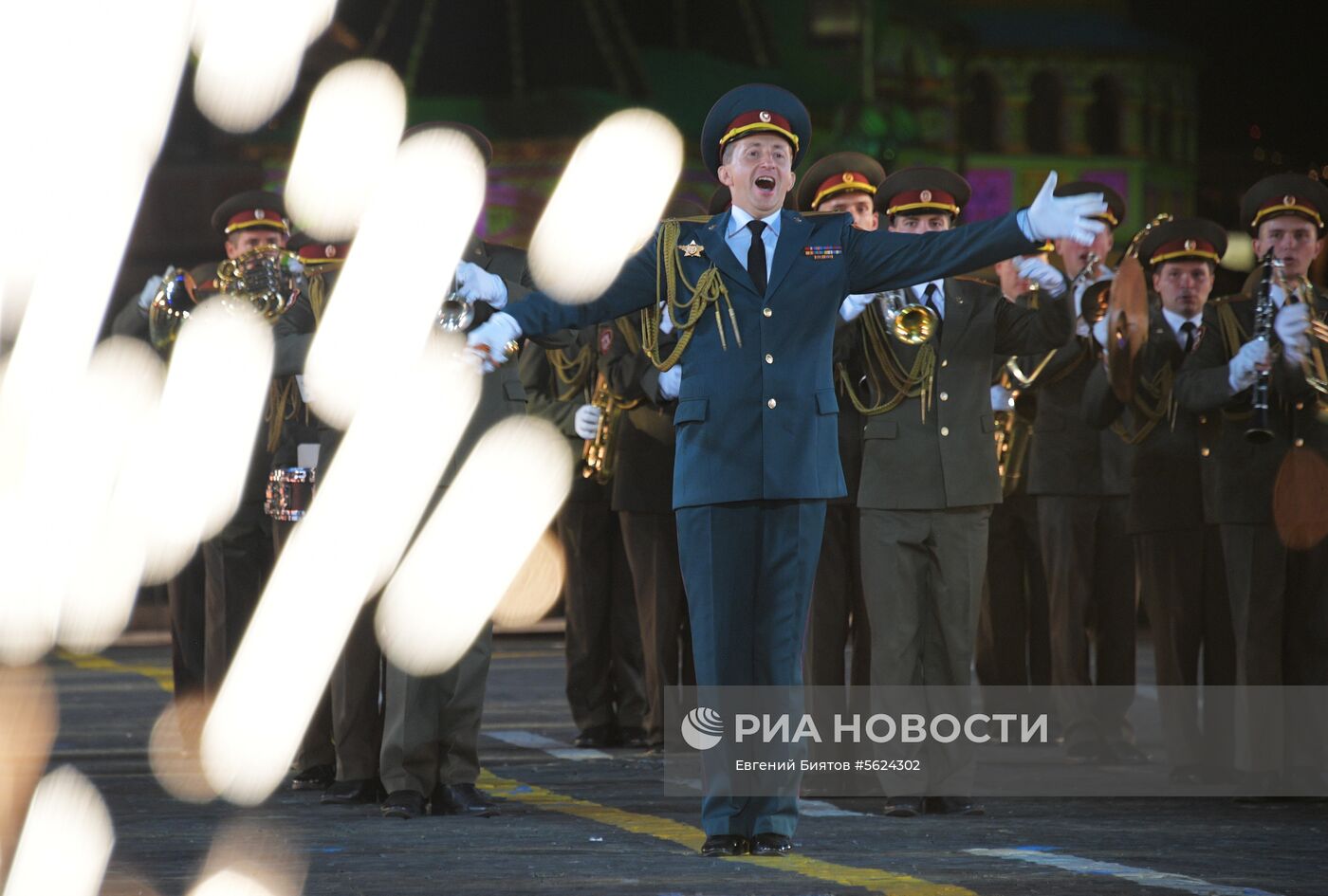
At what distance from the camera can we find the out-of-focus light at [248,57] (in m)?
28.9

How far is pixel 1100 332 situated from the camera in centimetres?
1008

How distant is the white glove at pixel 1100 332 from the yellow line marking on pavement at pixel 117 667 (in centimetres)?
697

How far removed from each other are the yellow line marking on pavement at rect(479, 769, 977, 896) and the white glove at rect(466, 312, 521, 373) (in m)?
1.67

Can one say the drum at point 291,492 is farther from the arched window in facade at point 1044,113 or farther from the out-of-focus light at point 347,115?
the arched window in facade at point 1044,113

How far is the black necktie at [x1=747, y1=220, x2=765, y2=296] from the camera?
7.54m

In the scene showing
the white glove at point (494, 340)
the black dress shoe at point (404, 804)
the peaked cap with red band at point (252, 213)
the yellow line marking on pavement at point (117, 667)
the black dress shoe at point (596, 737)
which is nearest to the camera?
the white glove at point (494, 340)

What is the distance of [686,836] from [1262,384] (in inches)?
119

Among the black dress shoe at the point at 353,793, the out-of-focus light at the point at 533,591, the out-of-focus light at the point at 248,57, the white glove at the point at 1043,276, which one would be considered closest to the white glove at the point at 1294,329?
the white glove at the point at 1043,276

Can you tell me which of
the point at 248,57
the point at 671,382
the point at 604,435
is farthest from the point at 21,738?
the point at 248,57

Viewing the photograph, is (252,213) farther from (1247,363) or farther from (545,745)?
(1247,363)

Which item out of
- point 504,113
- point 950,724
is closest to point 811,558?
point 950,724

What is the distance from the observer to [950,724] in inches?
341

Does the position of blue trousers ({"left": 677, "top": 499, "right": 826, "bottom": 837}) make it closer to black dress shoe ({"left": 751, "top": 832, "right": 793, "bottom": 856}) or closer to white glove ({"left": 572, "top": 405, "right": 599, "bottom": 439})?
black dress shoe ({"left": 751, "top": 832, "right": 793, "bottom": 856})

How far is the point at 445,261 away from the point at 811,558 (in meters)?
1.95
